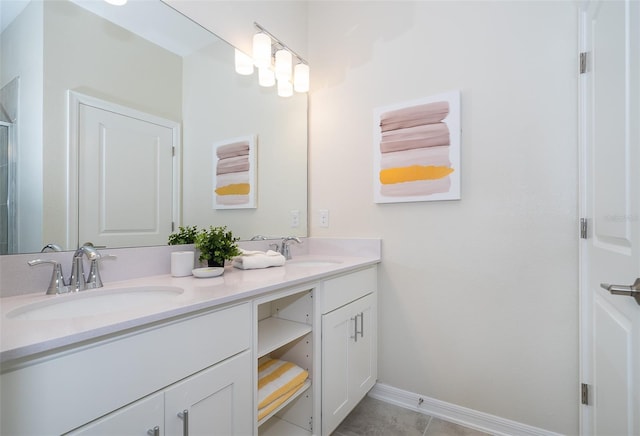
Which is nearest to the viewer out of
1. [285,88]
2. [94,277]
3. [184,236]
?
[94,277]

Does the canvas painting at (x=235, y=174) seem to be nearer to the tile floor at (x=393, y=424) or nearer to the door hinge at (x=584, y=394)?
the tile floor at (x=393, y=424)

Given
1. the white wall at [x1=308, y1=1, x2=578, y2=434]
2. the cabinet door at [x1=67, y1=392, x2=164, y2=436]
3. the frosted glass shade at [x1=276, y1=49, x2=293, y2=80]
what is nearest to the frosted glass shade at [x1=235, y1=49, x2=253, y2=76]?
the frosted glass shade at [x1=276, y1=49, x2=293, y2=80]

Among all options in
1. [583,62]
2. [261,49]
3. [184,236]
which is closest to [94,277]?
[184,236]

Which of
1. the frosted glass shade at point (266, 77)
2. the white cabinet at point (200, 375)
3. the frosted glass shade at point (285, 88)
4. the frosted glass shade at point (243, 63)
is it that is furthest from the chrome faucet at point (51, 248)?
the frosted glass shade at point (285, 88)

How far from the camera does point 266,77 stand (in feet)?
6.01

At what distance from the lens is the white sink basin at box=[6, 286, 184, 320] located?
834 millimetres

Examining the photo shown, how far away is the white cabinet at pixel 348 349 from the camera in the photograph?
137cm

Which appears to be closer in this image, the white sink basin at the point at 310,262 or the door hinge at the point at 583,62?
the door hinge at the point at 583,62

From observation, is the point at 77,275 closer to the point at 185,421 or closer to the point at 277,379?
the point at 185,421

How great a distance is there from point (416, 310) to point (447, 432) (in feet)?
1.96

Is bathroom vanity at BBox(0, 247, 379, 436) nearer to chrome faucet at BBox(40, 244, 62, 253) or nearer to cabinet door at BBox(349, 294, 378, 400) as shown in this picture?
cabinet door at BBox(349, 294, 378, 400)

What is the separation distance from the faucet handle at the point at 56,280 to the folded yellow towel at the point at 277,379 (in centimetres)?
75

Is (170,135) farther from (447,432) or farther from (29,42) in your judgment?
(447,432)

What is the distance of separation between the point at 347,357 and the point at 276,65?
173 centimetres
